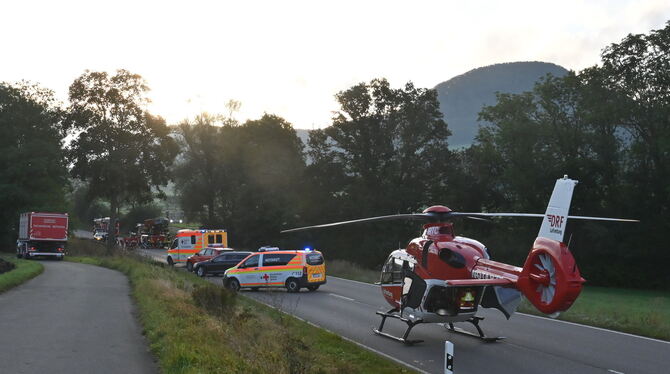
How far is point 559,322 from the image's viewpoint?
18.7 meters

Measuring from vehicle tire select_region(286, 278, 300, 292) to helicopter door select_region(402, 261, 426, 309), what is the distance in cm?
1239

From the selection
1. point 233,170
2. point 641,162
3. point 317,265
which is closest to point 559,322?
point 317,265

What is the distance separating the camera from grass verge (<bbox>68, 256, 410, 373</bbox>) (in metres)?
9.70

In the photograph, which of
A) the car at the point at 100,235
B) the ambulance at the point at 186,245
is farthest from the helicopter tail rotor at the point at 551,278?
the car at the point at 100,235

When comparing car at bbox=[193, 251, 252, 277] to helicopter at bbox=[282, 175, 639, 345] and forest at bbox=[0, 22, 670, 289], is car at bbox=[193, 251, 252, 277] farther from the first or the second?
forest at bbox=[0, 22, 670, 289]

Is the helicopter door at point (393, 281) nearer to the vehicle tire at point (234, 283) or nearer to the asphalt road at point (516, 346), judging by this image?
the asphalt road at point (516, 346)

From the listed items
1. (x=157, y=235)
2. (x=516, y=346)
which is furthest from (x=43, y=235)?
(x=516, y=346)

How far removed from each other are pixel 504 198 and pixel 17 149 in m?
45.5

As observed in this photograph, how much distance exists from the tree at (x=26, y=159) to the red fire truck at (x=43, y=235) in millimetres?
11378

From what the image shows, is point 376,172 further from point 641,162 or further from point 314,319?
point 314,319

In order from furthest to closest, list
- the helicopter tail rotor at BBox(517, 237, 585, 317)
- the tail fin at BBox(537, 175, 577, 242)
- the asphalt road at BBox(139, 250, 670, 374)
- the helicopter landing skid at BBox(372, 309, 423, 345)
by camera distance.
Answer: the helicopter landing skid at BBox(372, 309, 423, 345), the asphalt road at BBox(139, 250, 670, 374), the tail fin at BBox(537, 175, 577, 242), the helicopter tail rotor at BBox(517, 237, 585, 317)

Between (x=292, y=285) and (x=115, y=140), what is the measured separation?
37.5 m

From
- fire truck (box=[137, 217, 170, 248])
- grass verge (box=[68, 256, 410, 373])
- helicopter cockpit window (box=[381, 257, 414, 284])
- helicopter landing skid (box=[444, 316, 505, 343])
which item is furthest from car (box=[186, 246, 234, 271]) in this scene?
fire truck (box=[137, 217, 170, 248])

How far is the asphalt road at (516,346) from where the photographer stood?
39.8 feet
